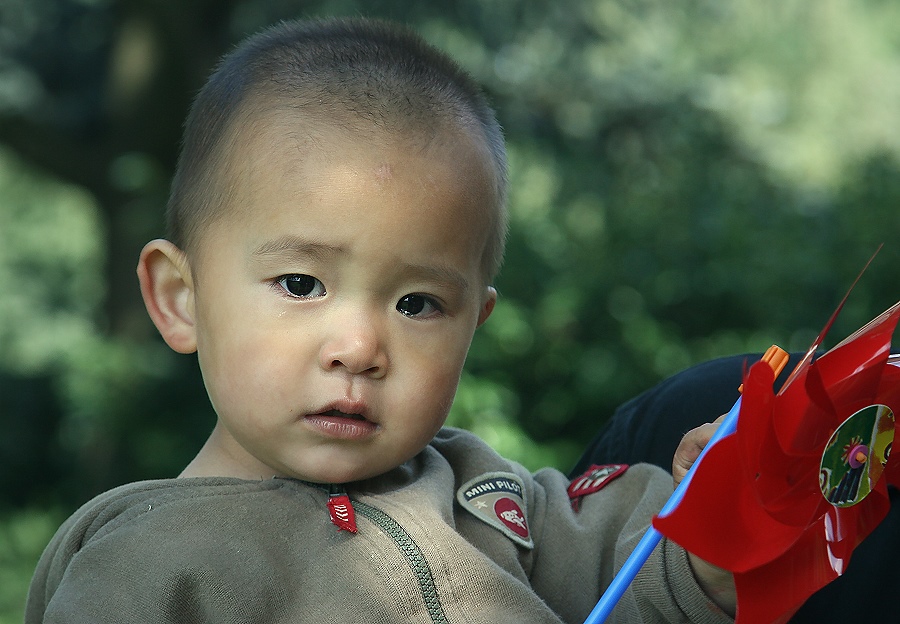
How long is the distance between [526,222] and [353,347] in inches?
165

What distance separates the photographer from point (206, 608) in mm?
1510

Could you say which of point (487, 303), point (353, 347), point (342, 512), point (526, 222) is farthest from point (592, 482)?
point (526, 222)

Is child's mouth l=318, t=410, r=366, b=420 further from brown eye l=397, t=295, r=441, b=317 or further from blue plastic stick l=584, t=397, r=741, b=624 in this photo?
blue plastic stick l=584, t=397, r=741, b=624

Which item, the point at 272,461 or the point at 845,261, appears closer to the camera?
the point at 272,461

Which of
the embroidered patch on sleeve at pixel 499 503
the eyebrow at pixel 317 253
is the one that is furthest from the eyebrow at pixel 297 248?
the embroidered patch on sleeve at pixel 499 503

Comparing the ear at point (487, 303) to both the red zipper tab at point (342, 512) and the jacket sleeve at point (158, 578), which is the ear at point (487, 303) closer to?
the red zipper tab at point (342, 512)

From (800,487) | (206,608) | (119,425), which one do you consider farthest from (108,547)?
(119,425)

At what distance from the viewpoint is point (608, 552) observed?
1.86m

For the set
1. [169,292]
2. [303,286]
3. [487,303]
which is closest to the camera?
[303,286]

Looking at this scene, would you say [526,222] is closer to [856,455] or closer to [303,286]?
[303,286]

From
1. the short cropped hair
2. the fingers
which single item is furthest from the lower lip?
the fingers

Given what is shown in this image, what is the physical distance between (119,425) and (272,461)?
4506 millimetres

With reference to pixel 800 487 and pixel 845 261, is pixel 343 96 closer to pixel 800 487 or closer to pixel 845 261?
pixel 800 487

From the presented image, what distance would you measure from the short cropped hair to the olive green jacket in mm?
401
